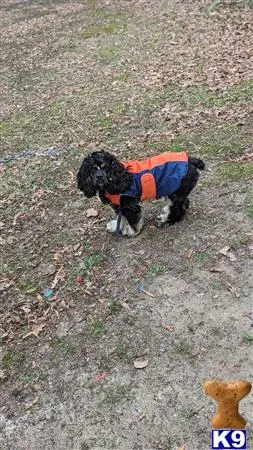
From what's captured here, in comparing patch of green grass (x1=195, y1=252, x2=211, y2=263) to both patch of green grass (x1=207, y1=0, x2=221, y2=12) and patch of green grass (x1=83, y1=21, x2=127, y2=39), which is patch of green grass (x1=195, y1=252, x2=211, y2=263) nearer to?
patch of green grass (x1=83, y1=21, x2=127, y2=39)

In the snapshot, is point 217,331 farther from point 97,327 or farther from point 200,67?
point 200,67

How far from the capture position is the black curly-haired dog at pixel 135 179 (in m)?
5.20

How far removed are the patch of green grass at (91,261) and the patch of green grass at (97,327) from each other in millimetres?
790

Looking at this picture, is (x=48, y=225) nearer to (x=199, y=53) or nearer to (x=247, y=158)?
(x=247, y=158)

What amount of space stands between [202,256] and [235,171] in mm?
1745

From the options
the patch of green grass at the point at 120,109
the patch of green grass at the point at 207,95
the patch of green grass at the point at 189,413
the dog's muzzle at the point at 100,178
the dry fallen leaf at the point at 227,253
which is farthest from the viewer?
the patch of green grass at the point at 120,109

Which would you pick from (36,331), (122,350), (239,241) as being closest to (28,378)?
(36,331)

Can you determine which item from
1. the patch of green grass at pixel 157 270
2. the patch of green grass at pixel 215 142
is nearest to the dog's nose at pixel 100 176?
the patch of green grass at pixel 157 270

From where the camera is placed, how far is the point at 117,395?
4.23 m

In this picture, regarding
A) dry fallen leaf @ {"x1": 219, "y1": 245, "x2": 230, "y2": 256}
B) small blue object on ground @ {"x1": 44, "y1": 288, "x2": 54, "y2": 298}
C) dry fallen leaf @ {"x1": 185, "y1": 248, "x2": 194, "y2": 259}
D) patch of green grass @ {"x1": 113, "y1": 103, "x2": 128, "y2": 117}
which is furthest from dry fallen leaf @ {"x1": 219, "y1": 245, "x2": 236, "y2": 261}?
patch of green grass @ {"x1": 113, "y1": 103, "x2": 128, "y2": 117}

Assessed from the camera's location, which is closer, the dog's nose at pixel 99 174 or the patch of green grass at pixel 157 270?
the dog's nose at pixel 99 174

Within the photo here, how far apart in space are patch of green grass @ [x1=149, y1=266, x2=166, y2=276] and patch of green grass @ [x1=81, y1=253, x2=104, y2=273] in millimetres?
647

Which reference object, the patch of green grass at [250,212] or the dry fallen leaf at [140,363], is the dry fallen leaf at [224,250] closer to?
the patch of green grass at [250,212]

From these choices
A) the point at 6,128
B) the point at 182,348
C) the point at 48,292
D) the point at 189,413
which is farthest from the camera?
the point at 6,128
